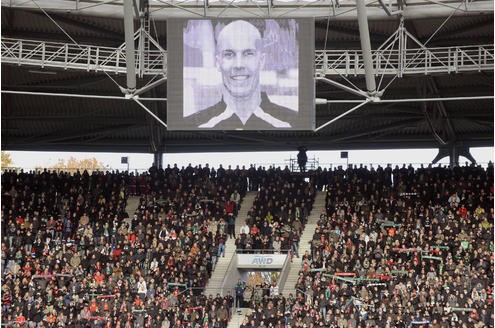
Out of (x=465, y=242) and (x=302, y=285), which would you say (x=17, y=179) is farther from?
(x=465, y=242)

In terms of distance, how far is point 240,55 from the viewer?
3133 centimetres

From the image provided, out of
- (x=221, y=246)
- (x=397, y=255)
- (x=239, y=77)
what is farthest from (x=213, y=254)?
(x=239, y=77)

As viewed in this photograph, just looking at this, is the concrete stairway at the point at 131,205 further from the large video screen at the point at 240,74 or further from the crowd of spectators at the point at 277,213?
the large video screen at the point at 240,74

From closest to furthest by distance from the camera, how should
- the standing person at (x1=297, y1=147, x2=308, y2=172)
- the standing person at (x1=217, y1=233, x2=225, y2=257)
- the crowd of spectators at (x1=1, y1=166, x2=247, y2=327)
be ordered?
the crowd of spectators at (x1=1, y1=166, x2=247, y2=327)
the standing person at (x1=217, y1=233, x2=225, y2=257)
the standing person at (x1=297, y1=147, x2=308, y2=172)

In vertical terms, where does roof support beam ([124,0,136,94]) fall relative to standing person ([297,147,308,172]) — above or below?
above

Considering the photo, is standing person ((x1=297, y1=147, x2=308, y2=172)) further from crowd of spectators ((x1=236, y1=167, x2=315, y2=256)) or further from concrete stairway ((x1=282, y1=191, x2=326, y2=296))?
concrete stairway ((x1=282, y1=191, x2=326, y2=296))

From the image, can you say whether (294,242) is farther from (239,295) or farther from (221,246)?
(239,295)

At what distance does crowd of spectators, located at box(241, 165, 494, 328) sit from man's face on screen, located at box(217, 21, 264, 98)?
719 cm

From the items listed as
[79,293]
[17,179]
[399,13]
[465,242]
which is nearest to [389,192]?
[465,242]

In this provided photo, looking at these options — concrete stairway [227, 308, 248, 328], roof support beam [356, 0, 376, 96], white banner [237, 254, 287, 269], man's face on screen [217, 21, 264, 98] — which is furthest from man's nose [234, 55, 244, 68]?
concrete stairway [227, 308, 248, 328]

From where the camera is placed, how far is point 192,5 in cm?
3650

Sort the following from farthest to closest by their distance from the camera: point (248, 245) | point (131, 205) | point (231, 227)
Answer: point (131, 205)
point (231, 227)
point (248, 245)

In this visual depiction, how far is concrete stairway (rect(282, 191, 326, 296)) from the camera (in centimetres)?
3475

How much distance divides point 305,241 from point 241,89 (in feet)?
28.5
